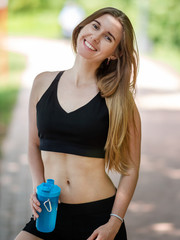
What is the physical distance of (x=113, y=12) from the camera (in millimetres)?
2389

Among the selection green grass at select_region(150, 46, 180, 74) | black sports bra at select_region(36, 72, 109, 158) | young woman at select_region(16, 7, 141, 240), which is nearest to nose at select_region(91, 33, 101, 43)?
young woman at select_region(16, 7, 141, 240)

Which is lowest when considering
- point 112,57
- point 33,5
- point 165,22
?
point 33,5

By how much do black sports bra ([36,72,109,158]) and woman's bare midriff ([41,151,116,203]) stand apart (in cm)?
5

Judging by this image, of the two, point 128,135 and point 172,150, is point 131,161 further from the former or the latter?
point 172,150

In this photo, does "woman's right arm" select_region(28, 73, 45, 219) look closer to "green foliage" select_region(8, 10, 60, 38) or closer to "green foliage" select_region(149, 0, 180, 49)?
"green foliage" select_region(149, 0, 180, 49)

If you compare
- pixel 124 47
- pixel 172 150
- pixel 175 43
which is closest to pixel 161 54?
pixel 175 43

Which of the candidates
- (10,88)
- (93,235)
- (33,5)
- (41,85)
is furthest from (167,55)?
(93,235)

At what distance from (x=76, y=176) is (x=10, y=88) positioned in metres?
10.8

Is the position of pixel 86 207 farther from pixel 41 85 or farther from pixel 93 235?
pixel 41 85

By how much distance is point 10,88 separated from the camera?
12.8 m

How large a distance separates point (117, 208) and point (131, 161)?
27 cm

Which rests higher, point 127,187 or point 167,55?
point 127,187

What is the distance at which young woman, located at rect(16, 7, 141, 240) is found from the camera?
7.61 feet

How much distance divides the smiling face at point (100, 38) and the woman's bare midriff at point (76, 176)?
1.80ft
